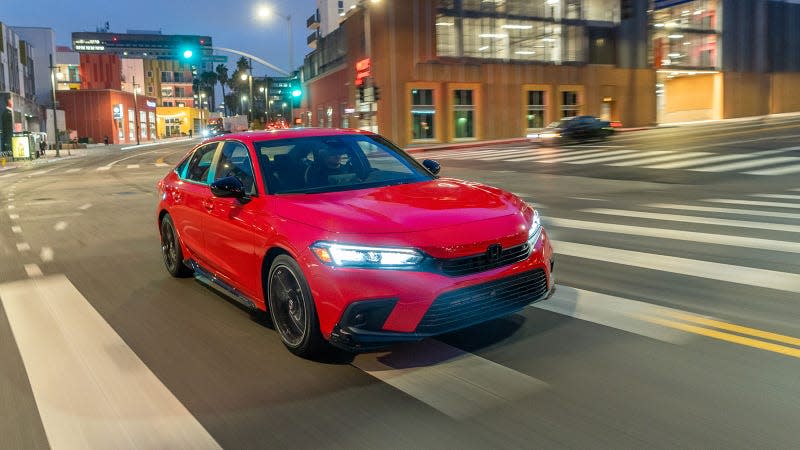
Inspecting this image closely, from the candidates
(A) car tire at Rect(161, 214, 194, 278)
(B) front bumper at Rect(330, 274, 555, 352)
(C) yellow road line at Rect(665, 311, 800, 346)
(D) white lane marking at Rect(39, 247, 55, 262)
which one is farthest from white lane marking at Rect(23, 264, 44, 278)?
(C) yellow road line at Rect(665, 311, 800, 346)

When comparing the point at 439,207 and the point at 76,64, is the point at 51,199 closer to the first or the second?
the point at 439,207

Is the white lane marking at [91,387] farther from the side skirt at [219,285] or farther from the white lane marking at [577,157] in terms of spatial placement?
the white lane marking at [577,157]

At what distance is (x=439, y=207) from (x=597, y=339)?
1450 mm

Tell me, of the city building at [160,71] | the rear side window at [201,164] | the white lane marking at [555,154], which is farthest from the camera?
the city building at [160,71]

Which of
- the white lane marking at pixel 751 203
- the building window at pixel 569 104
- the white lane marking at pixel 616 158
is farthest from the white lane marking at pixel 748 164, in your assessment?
the building window at pixel 569 104

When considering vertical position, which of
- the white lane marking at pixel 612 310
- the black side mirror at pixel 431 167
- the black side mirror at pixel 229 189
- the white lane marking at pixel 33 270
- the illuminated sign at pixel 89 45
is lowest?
the white lane marking at pixel 612 310

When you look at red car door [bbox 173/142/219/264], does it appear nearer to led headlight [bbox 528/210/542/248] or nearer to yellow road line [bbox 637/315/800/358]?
led headlight [bbox 528/210/542/248]

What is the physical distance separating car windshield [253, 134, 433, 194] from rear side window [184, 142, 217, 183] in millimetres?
1071

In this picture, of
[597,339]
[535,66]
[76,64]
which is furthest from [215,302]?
[76,64]

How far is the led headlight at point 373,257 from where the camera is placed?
421 cm

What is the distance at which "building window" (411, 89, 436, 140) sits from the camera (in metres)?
48.8

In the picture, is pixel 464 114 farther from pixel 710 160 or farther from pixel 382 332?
pixel 382 332

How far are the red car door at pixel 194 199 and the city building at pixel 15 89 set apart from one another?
51.3m

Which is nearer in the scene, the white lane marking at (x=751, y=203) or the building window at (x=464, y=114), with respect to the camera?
the white lane marking at (x=751, y=203)
